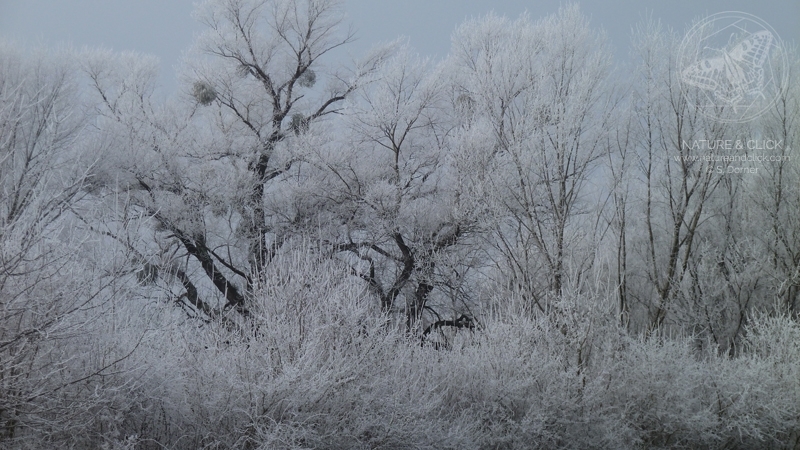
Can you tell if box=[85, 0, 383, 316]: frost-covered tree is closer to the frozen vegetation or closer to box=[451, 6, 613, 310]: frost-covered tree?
the frozen vegetation

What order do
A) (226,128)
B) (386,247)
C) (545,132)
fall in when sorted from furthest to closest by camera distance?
(226,128) → (386,247) → (545,132)

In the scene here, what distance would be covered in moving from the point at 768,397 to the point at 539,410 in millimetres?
3953

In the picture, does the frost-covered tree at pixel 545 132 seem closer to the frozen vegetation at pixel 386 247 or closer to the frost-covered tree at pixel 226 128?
the frozen vegetation at pixel 386 247

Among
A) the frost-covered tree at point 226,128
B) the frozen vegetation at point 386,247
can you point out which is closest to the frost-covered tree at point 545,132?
the frozen vegetation at point 386,247

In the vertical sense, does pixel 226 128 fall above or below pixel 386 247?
above

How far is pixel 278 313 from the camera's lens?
7.89 meters

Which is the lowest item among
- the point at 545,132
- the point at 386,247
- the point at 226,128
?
the point at 386,247

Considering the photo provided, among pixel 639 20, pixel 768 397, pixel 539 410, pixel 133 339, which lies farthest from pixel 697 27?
pixel 133 339

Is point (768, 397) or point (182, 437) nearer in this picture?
point (182, 437)

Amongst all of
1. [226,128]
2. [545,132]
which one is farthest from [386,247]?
[545,132]

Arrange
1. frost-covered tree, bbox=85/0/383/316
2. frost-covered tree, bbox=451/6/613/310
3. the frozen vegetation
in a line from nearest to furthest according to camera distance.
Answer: the frozen vegetation < frost-covered tree, bbox=451/6/613/310 < frost-covered tree, bbox=85/0/383/316

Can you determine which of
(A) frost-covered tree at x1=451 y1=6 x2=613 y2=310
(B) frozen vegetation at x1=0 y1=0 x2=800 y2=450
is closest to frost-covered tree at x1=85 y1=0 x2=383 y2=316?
(B) frozen vegetation at x1=0 y1=0 x2=800 y2=450

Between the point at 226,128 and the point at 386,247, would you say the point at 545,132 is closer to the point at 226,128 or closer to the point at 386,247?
the point at 386,247

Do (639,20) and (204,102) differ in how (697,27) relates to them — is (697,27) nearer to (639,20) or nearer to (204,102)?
(639,20)
